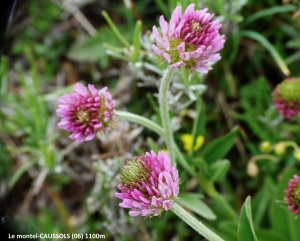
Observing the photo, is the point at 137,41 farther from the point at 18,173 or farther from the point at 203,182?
the point at 18,173

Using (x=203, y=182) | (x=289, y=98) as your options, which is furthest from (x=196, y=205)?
(x=289, y=98)

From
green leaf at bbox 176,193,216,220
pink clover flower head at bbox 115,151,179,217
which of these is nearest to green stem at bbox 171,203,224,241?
pink clover flower head at bbox 115,151,179,217

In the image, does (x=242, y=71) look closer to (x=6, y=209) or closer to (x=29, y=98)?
(x=29, y=98)

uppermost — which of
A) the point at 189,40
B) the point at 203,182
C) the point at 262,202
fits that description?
the point at 189,40

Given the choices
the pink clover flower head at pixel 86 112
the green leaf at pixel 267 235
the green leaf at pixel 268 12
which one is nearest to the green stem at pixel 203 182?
the green leaf at pixel 267 235

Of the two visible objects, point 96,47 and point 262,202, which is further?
point 96,47

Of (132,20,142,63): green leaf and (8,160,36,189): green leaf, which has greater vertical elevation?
(132,20,142,63): green leaf

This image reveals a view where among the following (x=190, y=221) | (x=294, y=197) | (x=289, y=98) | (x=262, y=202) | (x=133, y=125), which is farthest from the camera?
(x=133, y=125)

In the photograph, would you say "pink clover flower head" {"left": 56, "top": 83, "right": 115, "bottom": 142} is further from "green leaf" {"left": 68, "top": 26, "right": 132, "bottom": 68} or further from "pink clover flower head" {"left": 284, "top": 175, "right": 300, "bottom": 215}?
A: "green leaf" {"left": 68, "top": 26, "right": 132, "bottom": 68}
